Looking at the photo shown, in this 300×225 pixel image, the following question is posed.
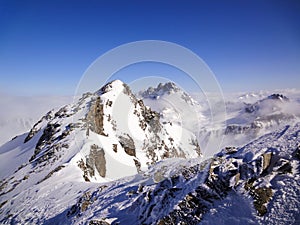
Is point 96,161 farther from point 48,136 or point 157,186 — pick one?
point 157,186

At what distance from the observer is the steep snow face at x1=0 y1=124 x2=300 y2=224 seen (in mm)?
13531

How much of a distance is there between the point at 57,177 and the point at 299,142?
3159cm

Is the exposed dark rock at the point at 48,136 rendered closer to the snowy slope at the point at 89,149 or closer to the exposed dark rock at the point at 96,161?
the snowy slope at the point at 89,149

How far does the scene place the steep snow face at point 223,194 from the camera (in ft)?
→ 44.4

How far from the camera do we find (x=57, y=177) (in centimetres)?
3447

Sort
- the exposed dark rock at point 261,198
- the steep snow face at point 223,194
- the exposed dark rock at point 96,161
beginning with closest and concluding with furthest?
the exposed dark rock at point 261,198 < the steep snow face at point 223,194 < the exposed dark rock at point 96,161

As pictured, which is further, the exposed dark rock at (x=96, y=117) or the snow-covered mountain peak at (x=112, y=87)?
the snow-covered mountain peak at (x=112, y=87)

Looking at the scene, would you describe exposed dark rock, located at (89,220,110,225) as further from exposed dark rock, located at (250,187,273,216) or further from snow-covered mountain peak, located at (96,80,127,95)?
snow-covered mountain peak, located at (96,80,127,95)

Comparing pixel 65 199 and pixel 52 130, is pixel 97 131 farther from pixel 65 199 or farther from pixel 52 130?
pixel 65 199

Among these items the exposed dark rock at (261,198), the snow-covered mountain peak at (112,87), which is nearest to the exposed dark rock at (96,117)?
the snow-covered mountain peak at (112,87)

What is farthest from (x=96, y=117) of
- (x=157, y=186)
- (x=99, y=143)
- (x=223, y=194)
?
(x=223, y=194)

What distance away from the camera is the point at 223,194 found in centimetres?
1512

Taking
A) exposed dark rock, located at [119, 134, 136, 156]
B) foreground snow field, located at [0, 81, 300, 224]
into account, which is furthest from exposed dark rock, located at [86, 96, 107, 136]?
exposed dark rock, located at [119, 134, 136, 156]

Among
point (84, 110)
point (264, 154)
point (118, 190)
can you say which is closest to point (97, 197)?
point (118, 190)
